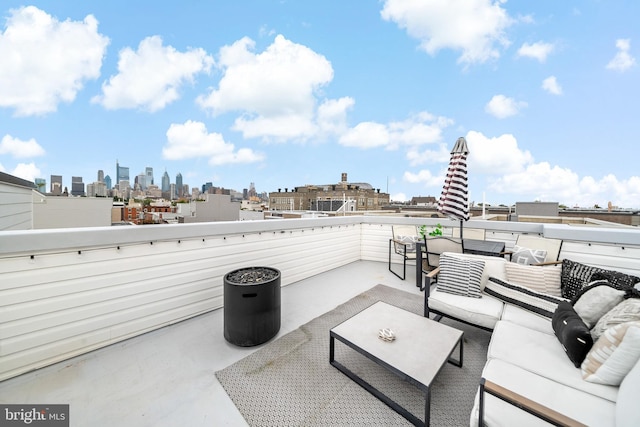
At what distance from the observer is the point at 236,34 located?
954 centimetres

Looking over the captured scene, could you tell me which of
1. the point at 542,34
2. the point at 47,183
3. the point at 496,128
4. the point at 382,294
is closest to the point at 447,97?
the point at 496,128

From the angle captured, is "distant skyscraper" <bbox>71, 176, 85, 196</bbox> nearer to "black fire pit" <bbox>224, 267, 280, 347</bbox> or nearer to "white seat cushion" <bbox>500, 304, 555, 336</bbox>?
"black fire pit" <bbox>224, 267, 280, 347</bbox>

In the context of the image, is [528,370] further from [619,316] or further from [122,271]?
[122,271]

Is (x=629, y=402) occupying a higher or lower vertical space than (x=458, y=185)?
lower

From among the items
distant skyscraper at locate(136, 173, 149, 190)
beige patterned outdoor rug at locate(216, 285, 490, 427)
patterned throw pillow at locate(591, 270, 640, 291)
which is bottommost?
beige patterned outdoor rug at locate(216, 285, 490, 427)

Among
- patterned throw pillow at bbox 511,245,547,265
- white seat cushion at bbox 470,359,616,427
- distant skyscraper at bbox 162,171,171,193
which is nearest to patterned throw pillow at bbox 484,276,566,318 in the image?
patterned throw pillow at bbox 511,245,547,265

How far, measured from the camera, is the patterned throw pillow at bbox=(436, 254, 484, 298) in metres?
2.67

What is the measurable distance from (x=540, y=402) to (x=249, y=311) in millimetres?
2159

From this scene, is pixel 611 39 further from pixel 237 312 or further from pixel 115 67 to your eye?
pixel 115 67

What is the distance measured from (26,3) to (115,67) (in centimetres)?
474

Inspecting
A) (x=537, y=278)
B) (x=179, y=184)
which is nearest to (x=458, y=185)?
(x=537, y=278)

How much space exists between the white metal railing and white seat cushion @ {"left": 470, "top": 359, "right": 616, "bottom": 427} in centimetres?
297

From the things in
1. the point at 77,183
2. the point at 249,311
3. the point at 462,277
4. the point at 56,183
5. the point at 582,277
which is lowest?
the point at 249,311

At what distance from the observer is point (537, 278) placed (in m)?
2.64
